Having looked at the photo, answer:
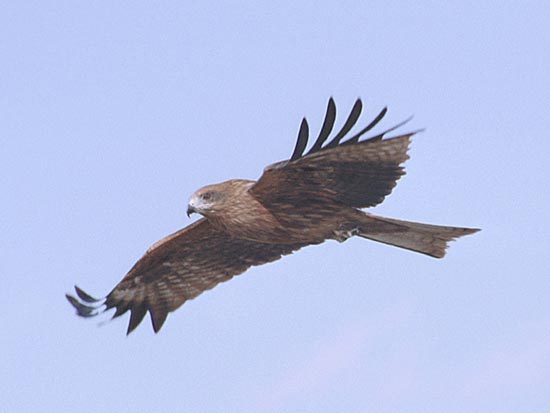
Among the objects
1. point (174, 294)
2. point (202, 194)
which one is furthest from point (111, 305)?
point (202, 194)

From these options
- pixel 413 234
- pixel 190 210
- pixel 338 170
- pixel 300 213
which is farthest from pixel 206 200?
pixel 413 234

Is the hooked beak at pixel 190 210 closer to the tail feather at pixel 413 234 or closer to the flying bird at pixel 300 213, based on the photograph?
the flying bird at pixel 300 213

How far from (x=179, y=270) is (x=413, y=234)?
296 cm

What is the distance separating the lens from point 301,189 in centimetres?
1234

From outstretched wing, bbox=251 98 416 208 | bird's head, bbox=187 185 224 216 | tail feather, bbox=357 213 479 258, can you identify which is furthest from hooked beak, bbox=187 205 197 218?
tail feather, bbox=357 213 479 258

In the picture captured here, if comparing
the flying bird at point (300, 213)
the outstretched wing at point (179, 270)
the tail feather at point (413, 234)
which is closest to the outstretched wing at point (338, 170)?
the flying bird at point (300, 213)

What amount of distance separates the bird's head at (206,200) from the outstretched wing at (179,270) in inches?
32.3

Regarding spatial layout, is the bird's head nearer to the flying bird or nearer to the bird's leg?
the flying bird

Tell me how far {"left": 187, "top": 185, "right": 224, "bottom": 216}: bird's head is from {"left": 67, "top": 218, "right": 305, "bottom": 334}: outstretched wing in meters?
0.82

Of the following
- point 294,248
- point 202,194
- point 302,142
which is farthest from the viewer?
point 294,248

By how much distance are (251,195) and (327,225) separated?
924 mm

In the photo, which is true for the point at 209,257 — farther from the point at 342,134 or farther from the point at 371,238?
the point at 342,134

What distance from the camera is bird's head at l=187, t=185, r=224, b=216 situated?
41.2 feet

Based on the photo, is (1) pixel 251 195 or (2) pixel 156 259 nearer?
(1) pixel 251 195
